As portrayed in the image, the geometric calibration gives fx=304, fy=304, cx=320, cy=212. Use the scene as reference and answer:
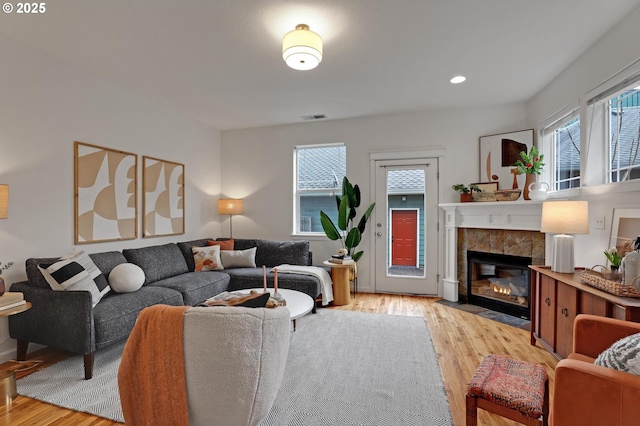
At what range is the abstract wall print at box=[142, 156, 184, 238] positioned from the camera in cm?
380

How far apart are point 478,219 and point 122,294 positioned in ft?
13.2

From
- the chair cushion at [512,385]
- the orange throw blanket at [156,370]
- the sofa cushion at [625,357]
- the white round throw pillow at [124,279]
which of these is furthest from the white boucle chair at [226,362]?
the white round throw pillow at [124,279]

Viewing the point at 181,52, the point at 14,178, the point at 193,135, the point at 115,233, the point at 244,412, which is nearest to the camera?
the point at 244,412

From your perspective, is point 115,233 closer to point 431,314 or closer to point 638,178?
point 431,314

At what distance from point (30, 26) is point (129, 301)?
7.44 ft

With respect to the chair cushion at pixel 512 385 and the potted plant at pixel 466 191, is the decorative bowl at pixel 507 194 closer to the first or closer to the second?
the potted plant at pixel 466 191

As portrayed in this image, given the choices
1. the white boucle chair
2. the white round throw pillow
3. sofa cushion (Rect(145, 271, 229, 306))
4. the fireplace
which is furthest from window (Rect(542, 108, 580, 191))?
the white round throw pillow

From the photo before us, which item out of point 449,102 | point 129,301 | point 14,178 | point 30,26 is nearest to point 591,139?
point 449,102

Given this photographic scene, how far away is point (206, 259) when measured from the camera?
13.1 feet

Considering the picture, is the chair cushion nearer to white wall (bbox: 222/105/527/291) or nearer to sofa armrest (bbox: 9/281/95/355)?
sofa armrest (bbox: 9/281/95/355)

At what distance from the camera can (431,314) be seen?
3604 millimetres

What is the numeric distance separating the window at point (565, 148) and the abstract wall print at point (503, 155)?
0.84 ft

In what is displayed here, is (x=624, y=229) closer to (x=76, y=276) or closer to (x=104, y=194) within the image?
(x=76, y=276)

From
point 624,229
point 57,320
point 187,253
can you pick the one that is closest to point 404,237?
point 624,229
